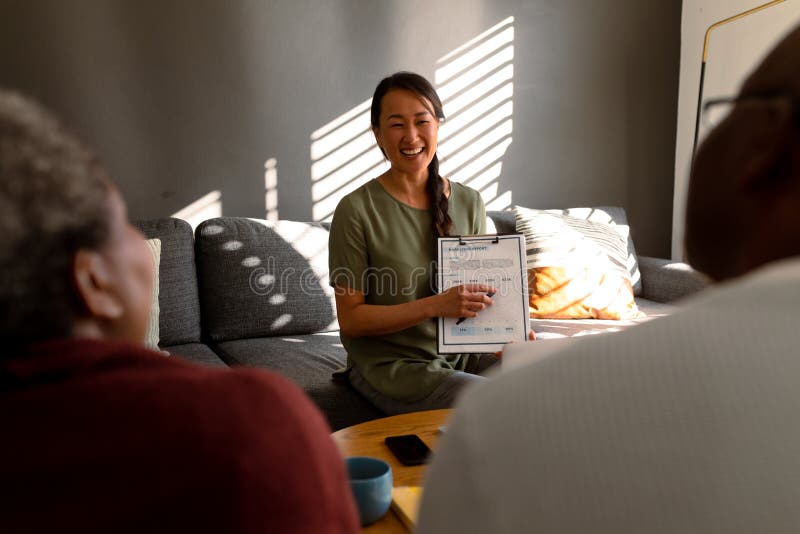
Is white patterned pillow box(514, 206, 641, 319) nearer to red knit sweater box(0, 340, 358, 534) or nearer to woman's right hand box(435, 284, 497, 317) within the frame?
woman's right hand box(435, 284, 497, 317)

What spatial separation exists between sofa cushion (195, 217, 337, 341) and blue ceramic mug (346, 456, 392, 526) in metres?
1.73

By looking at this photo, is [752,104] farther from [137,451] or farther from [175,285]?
[175,285]

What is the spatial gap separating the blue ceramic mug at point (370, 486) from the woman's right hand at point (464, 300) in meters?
0.78

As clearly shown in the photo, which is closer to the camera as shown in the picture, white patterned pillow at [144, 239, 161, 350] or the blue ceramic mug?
the blue ceramic mug

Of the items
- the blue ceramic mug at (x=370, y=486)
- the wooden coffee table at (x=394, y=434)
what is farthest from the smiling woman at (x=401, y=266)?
the blue ceramic mug at (x=370, y=486)

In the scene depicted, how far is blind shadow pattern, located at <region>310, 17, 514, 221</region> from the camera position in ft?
10.00

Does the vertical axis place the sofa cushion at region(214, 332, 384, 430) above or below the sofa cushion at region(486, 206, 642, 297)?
below

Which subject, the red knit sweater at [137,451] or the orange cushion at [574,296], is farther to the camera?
the orange cushion at [574,296]

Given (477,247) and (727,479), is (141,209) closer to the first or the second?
(477,247)

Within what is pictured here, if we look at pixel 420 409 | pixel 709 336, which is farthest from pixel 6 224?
pixel 420 409

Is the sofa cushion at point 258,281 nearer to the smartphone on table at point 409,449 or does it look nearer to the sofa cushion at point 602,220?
the sofa cushion at point 602,220

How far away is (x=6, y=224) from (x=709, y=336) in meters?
0.40

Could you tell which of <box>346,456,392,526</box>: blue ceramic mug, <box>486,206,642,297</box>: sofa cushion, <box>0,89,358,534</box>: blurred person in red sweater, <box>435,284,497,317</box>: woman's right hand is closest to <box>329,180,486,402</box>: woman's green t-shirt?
<box>435,284,497,317</box>: woman's right hand

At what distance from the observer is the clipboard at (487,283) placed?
1689 millimetres
